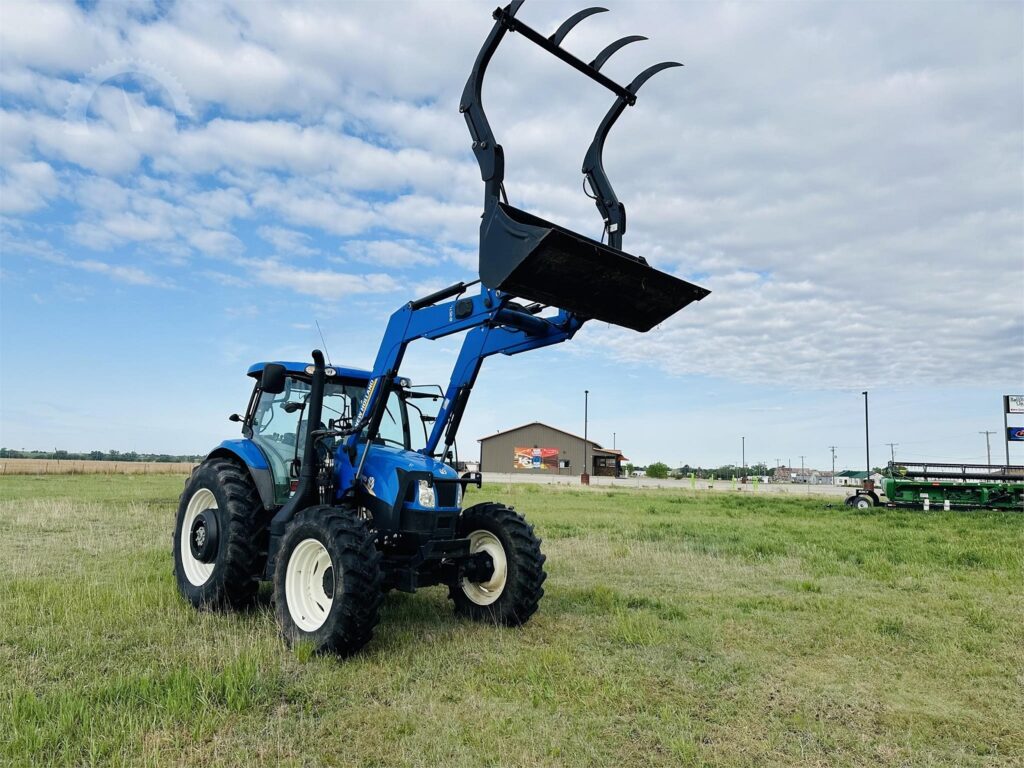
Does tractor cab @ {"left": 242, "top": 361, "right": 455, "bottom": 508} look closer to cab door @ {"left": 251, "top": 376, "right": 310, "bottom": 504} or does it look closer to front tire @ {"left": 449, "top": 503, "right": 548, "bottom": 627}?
cab door @ {"left": 251, "top": 376, "right": 310, "bottom": 504}

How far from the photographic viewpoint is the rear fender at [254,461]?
7.04m

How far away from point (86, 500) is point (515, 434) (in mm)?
50602

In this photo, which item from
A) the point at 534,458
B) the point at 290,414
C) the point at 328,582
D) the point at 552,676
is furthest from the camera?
the point at 534,458

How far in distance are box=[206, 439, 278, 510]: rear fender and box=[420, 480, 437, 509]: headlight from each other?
166cm

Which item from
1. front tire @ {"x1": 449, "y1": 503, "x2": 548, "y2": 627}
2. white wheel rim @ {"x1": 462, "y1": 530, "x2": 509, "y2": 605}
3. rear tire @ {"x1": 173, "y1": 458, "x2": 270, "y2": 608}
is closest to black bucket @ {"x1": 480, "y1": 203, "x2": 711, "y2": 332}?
front tire @ {"x1": 449, "y1": 503, "x2": 548, "y2": 627}

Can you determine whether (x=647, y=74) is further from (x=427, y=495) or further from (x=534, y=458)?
(x=534, y=458)

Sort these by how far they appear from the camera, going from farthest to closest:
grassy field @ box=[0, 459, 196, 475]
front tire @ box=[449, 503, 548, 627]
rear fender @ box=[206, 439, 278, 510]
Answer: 1. grassy field @ box=[0, 459, 196, 475]
2. rear fender @ box=[206, 439, 278, 510]
3. front tire @ box=[449, 503, 548, 627]

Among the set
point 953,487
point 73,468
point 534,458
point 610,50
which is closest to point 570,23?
Result: point 610,50

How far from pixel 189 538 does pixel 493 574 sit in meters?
3.32

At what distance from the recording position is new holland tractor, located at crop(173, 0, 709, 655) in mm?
5602

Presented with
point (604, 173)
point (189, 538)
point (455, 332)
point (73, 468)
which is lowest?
point (73, 468)

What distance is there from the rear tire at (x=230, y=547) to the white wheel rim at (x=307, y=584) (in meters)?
0.92

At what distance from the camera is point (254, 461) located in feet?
23.7

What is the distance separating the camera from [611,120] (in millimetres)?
6633
